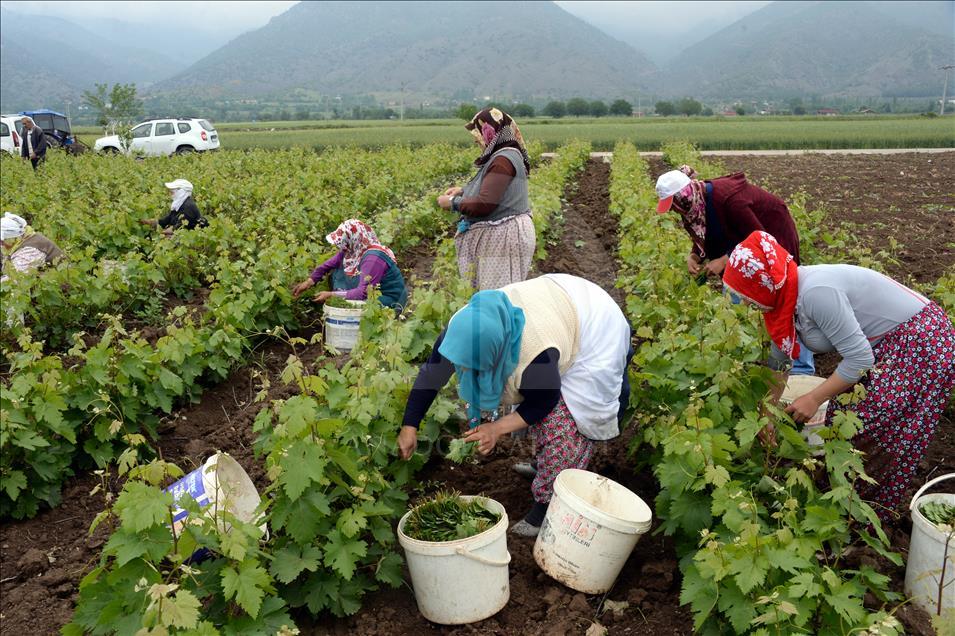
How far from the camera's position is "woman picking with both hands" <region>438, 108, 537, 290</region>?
15.6 feet

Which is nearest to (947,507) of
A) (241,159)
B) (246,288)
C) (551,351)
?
(551,351)

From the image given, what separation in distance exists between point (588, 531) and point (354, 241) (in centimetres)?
336

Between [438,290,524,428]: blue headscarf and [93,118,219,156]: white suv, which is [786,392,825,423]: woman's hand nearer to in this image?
[438,290,524,428]: blue headscarf

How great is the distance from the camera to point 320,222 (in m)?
9.05

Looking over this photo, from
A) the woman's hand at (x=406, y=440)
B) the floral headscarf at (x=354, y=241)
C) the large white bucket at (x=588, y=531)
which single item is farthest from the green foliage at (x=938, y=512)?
the floral headscarf at (x=354, y=241)

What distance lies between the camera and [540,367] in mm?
2949

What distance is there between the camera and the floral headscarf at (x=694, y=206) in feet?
14.2

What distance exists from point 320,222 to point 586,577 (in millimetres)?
6779

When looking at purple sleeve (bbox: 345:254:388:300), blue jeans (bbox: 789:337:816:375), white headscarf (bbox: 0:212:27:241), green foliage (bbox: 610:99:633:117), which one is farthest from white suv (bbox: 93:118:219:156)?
green foliage (bbox: 610:99:633:117)

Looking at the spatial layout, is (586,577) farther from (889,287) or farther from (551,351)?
(889,287)

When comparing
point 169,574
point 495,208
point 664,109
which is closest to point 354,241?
point 495,208

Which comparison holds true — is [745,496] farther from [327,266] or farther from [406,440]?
[327,266]

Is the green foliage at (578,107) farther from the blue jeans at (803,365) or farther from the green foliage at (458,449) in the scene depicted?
the green foliage at (458,449)

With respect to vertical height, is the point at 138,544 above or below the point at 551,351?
below
